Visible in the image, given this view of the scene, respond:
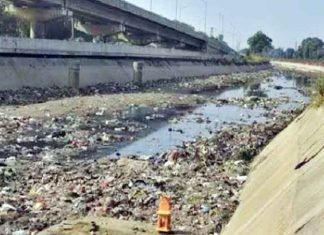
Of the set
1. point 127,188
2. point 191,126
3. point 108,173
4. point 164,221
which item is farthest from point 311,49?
point 164,221

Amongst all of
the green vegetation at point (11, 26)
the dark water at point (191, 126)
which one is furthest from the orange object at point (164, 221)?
the green vegetation at point (11, 26)

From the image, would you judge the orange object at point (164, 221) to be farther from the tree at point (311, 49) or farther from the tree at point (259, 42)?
the tree at point (311, 49)

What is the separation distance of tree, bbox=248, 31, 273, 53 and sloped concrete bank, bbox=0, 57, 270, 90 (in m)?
86.9

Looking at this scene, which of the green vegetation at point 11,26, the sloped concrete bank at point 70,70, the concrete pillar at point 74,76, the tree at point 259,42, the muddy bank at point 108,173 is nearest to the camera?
the muddy bank at point 108,173

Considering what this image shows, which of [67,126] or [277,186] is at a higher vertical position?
[277,186]

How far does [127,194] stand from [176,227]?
262 cm

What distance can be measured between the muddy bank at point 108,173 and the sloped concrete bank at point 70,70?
321 inches

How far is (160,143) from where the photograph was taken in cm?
2123

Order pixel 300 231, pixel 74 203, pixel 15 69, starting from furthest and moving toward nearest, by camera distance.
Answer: pixel 15 69 → pixel 74 203 → pixel 300 231

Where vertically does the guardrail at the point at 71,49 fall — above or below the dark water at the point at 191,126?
above

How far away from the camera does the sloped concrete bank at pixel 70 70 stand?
36.1m

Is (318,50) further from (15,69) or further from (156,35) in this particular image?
(15,69)

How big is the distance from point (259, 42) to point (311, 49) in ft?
68.3

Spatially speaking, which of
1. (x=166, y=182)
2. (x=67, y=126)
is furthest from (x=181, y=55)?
(x=166, y=182)
